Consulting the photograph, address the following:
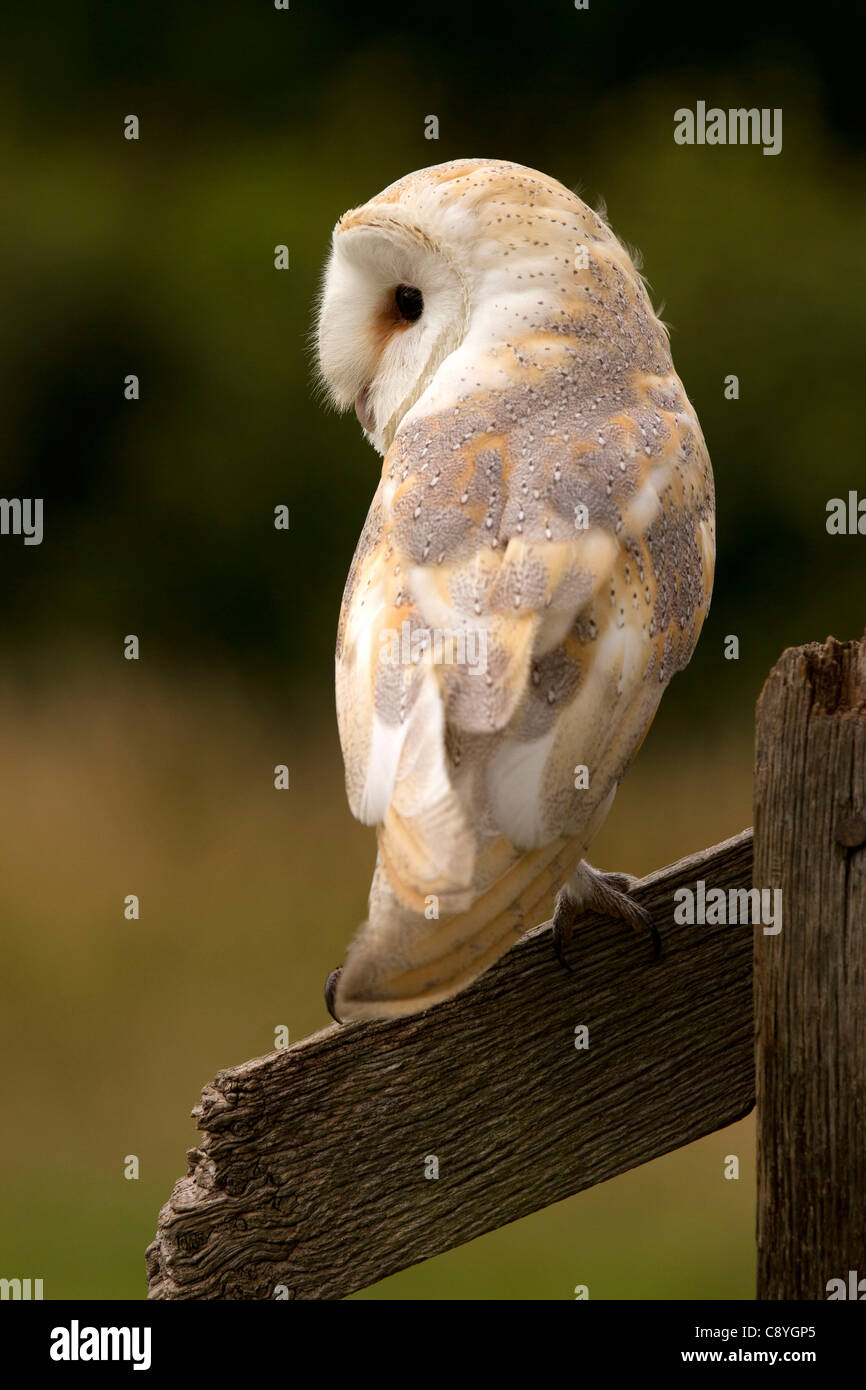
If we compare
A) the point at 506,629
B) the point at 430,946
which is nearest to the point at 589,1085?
the point at 430,946

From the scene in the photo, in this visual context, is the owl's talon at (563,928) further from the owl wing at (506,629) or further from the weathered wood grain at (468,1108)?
the owl wing at (506,629)

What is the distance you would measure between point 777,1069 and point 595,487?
50 cm

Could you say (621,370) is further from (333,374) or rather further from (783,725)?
(783,725)

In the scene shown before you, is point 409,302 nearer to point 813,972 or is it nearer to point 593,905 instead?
point 593,905

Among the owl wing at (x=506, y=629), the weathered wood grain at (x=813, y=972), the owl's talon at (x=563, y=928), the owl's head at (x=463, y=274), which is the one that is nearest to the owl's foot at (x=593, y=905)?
the owl's talon at (x=563, y=928)

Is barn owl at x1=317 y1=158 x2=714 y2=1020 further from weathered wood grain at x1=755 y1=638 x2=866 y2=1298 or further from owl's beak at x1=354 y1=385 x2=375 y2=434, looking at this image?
weathered wood grain at x1=755 y1=638 x2=866 y2=1298

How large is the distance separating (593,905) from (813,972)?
0.33m

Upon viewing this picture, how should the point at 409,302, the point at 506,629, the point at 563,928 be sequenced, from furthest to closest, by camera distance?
the point at 409,302
the point at 563,928
the point at 506,629

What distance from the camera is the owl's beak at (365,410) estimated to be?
4.51 feet

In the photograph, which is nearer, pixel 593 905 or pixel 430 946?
pixel 430 946

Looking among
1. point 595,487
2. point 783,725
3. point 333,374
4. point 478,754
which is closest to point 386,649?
point 478,754

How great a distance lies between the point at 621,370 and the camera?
1.23 meters

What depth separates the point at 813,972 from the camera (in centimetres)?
84

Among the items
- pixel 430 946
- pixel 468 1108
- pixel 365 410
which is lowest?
pixel 468 1108
